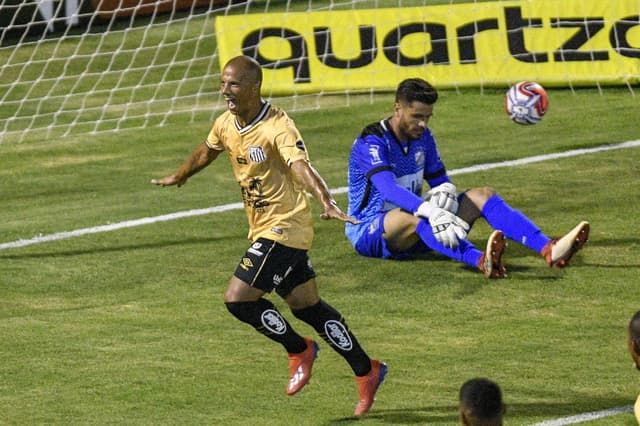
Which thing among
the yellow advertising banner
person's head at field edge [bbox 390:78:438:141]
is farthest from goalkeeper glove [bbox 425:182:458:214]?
the yellow advertising banner

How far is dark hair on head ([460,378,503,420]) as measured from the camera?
16.5 feet

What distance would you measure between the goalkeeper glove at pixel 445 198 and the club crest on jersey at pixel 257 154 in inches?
121

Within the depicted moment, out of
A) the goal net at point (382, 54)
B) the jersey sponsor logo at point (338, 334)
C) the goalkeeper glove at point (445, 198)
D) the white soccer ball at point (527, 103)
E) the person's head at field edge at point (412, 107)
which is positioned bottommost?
the goal net at point (382, 54)

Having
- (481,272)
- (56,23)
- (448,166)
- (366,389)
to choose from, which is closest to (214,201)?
(448,166)

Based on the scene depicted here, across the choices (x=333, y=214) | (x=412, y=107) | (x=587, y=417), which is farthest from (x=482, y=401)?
(x=412, y=107)

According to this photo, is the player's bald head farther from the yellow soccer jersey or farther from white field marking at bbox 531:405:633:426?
white field marking at bbox 531:405:633:426

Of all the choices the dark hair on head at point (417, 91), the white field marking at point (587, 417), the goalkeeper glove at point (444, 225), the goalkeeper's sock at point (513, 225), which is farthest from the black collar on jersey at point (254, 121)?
the goalkeeper's sock at point (513, 225)

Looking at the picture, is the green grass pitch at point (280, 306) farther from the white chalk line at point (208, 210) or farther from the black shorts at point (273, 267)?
the black shorts at point (273, 267)

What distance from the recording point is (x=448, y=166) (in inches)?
603

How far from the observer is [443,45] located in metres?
18.3

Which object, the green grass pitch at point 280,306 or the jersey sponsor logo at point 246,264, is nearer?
the jersey sponsor logo at point 246,264

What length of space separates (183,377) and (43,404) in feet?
3.03

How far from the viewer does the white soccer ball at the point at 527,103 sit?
1373 cm

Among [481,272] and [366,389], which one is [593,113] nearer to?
[481,272]
